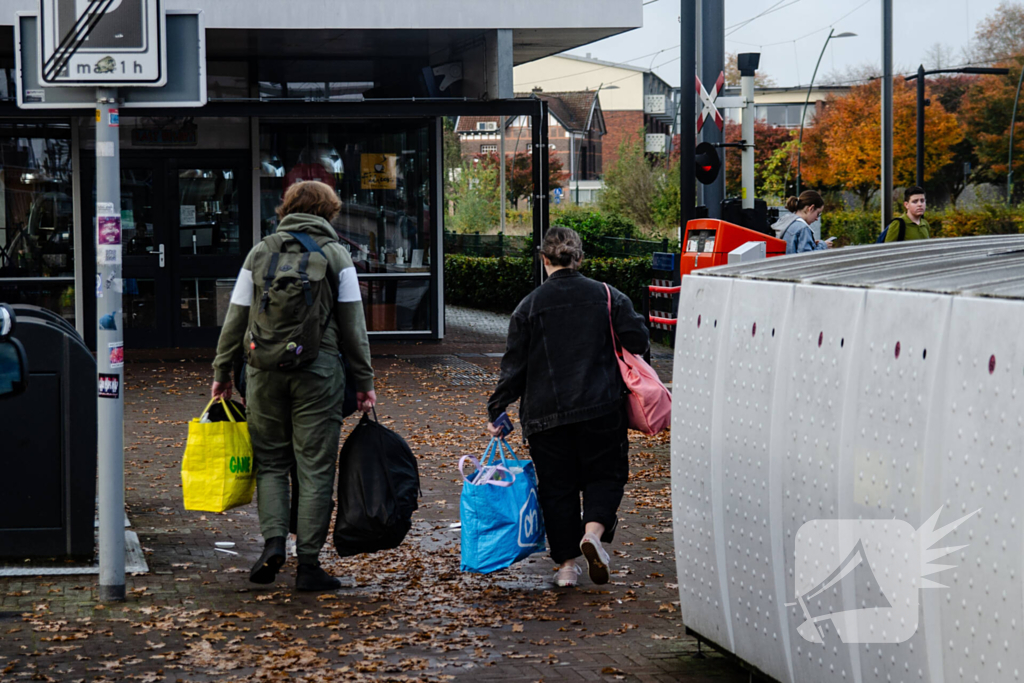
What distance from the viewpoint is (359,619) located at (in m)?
5.36

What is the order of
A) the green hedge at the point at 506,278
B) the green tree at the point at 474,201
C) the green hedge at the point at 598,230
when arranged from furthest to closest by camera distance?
the green tree at the point at 474,201, the green hedge at the point at 598,230, the green hedge at the point at 506,278

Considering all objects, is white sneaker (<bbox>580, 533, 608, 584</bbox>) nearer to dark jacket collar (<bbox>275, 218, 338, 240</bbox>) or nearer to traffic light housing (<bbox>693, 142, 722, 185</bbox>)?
dark jacket collar (<bbox>275, 218, 338, 240</bbox>)

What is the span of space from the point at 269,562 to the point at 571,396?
60.2 inches

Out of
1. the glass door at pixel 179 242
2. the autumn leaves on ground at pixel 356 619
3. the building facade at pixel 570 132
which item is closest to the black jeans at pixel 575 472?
the autumn leaves on ground at pixel 356 619

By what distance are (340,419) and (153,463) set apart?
3.84 m

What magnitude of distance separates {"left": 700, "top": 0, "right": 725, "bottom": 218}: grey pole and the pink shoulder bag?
287 inches

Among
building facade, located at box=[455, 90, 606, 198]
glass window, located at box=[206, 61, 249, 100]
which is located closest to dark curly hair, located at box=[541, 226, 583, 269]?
glass window, located at box=[206, 61, 249, 100]

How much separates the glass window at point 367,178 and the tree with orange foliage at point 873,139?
133 ft

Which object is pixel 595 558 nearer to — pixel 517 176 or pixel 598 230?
pixel 598 230

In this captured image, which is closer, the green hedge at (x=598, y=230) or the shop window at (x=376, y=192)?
the shop window at (x=376, y=192)

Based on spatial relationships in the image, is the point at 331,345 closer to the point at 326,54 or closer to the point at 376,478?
the point at 376,478

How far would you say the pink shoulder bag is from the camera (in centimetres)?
583

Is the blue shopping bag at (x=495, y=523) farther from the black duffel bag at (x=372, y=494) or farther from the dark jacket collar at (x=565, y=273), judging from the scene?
the dark jacket collar at (x=565, y=273)

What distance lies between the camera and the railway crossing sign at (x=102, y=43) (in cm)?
533
